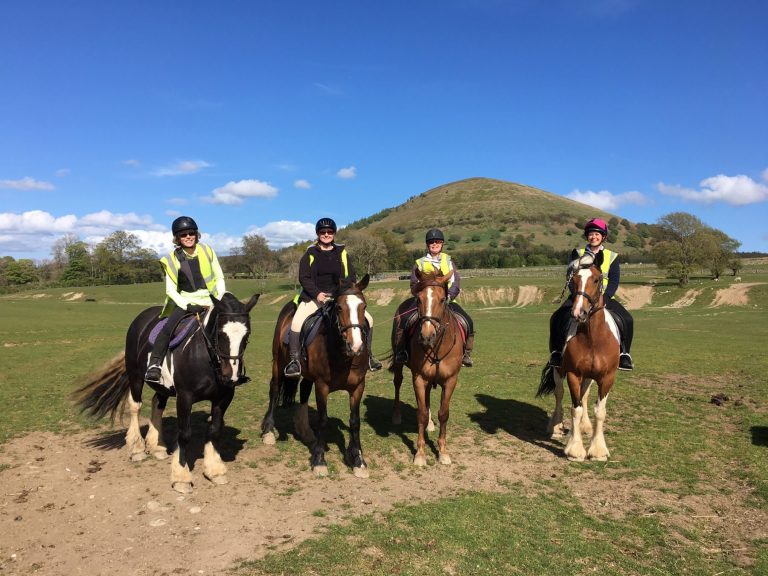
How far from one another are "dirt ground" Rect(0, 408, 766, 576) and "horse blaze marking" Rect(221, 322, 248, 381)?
69.4 inches

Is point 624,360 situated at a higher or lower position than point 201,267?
lower

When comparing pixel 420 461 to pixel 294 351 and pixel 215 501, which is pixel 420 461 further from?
pixel 215 501

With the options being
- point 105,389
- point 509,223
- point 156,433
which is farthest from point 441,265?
point 509,223

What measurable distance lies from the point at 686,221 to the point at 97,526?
2715 inches

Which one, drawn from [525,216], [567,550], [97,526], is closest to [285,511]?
[97,526]

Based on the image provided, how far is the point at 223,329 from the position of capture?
20.7 feet

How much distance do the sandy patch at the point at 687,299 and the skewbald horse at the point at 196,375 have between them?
4860 cm

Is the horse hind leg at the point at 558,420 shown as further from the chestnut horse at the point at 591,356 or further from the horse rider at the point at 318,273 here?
the horse rider at the point at 318,273

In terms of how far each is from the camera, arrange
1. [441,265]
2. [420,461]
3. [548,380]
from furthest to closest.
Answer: [548,380], [441,265], [420,461]

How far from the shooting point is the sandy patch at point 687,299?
44825 millimetres

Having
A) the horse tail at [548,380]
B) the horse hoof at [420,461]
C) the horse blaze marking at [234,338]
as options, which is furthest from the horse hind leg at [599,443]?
the horse blaze marking at [234,338]

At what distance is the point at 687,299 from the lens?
45625 mm

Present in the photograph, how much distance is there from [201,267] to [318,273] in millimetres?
1926

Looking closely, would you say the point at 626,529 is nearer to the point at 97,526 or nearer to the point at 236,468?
the point at 236,468
